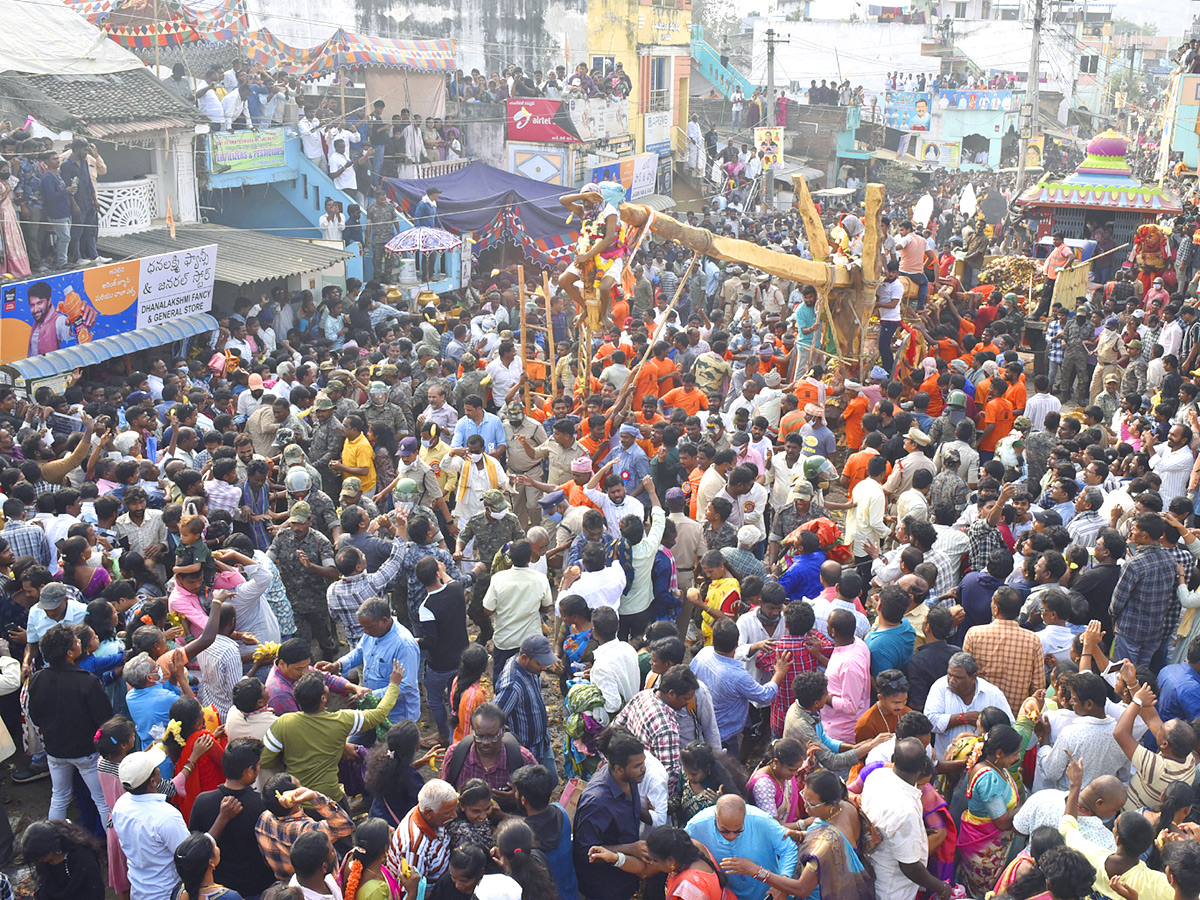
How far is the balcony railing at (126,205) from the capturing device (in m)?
14.6

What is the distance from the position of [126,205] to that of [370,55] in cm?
751

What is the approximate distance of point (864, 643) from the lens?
5.55 metres

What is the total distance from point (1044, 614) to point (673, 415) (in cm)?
423

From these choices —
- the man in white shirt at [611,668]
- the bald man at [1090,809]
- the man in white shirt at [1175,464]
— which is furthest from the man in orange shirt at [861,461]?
the bald man at [1090,809]

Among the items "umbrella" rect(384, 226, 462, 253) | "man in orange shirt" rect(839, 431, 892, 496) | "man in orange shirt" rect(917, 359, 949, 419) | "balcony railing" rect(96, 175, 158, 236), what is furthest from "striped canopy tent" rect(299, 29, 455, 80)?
"man in orange shirt" rect(839, 431, 892, 496)

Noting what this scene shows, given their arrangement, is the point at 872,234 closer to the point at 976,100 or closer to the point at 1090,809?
the point at 1090,809

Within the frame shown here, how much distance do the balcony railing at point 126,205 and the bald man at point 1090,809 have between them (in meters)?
13.8

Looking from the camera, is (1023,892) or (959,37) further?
(959,37)

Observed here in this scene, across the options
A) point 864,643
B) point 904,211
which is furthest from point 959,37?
point 864,643

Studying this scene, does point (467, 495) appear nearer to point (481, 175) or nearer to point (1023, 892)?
point (1023, 892)

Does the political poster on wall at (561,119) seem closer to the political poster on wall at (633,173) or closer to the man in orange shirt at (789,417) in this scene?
the political poster on wall at (633,173)

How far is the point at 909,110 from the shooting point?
4662 cm

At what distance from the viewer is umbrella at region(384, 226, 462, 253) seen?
17.1m

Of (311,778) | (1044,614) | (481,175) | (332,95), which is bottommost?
(311,778)
